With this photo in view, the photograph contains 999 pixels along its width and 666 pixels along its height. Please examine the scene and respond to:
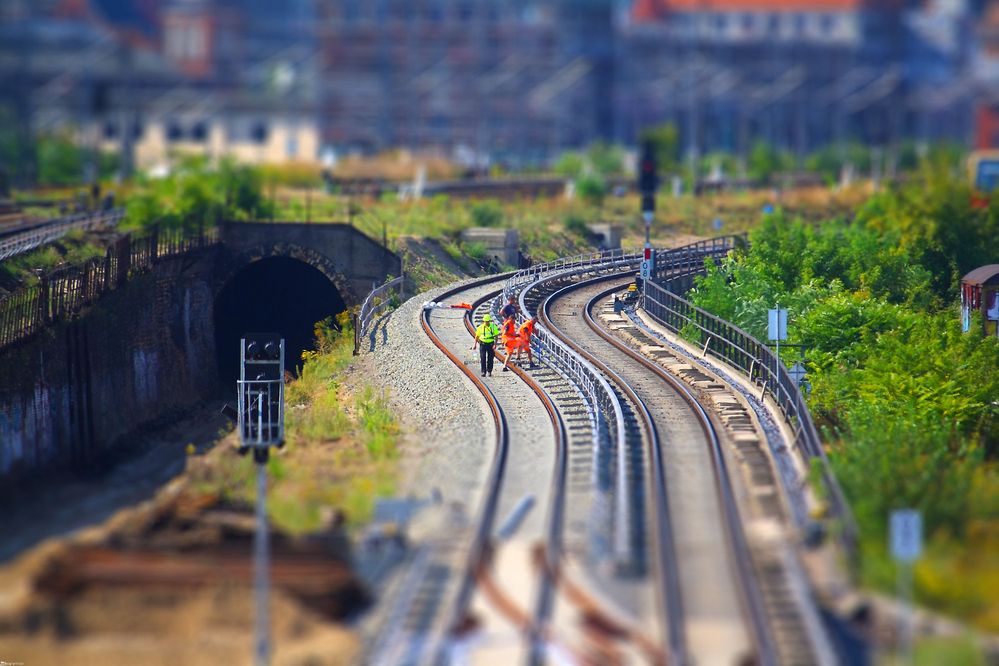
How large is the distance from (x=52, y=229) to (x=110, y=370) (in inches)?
458

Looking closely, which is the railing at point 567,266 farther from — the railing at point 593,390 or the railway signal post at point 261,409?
the railway signal post at point 261,409

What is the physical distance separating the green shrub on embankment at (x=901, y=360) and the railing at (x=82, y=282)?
15611 millimetres

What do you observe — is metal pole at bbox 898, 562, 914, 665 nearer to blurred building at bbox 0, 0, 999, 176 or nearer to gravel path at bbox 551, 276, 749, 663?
gravel path at bbox 551, 276, 749, 663

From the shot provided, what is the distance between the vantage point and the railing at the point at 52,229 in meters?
48.1

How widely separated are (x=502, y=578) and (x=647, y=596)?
1.79 m

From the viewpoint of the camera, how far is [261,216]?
59.9 meters

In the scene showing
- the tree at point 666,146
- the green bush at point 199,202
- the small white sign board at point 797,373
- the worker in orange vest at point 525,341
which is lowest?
the small white sign board at point 797,373

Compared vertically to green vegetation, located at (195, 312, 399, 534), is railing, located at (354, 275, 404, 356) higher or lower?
higher

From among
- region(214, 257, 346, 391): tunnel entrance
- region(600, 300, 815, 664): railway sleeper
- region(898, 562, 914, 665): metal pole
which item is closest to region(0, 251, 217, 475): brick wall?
region(214, 257, 346, 391): tunnel entrance

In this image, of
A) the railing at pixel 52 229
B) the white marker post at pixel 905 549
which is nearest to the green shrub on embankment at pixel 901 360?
the white marker post at pixel 905 549

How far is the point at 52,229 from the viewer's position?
53.1 m

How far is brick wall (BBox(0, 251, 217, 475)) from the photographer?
36.1 m

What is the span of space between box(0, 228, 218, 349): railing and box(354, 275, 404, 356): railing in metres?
6.30

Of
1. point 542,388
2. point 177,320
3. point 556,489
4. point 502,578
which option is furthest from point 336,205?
point 502,578
